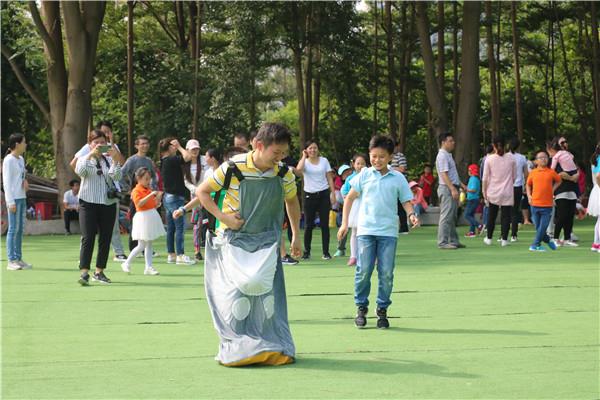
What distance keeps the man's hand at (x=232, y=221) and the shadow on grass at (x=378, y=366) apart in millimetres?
1049

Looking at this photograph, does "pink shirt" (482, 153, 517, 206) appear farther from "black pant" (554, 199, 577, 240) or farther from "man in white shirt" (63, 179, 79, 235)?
"man in white shirt" (63, 179, 79, 235)

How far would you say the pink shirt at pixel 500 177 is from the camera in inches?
682

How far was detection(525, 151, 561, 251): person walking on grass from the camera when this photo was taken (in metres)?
16.3

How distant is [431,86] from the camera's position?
27.0 m

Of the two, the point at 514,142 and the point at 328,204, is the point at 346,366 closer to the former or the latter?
the point at 328,204

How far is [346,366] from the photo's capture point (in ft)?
23.1

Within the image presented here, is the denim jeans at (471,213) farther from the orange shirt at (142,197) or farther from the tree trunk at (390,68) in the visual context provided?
the tree trunk at (390,68)

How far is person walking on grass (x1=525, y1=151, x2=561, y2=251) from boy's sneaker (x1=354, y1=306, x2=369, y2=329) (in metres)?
8.13

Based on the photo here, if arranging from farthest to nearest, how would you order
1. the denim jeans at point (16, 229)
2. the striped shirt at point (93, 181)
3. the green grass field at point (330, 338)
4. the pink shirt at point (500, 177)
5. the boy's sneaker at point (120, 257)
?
1. the pink shirt at point (500, 177)
2. the boy's sneaker at point (120, 257)
3. the denim jeans at point (16, 229)
4. the striped shirt at point (93, 181)
5. the green grass field at point (330, 338)

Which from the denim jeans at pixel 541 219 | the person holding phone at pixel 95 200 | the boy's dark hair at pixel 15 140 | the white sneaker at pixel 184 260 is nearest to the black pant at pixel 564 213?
the denim jeans at pixel 541 219

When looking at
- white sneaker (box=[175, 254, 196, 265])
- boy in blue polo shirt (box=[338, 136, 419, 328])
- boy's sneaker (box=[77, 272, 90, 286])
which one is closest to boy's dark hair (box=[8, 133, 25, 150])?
boy's sneaker (box=[77, 272, 90, 286])

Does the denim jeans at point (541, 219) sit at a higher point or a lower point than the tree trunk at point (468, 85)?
lower

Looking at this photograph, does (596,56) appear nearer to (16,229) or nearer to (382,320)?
(16,229)

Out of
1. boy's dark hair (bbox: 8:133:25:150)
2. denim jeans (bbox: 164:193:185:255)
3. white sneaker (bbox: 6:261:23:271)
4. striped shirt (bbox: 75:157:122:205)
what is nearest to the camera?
striped shirt (bbox: 75:157:122:205)
